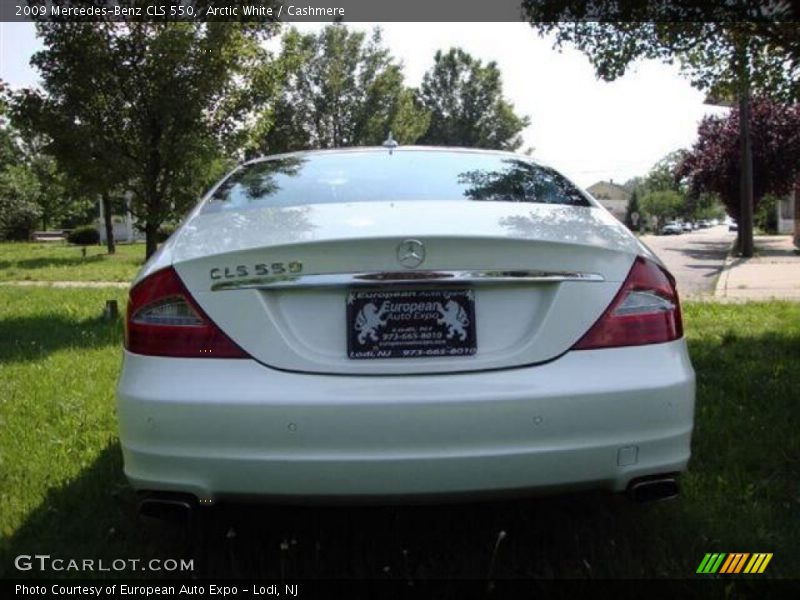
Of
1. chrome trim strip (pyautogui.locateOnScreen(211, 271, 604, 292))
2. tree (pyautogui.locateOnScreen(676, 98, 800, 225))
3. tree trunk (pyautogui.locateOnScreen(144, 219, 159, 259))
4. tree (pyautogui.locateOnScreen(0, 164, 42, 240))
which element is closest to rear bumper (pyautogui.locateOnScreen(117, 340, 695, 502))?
chrome trim strip (pyautogui.locateOnScreen(211, 271, 604, 292))

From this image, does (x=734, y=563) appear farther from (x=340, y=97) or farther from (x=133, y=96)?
(x=340, y=97)

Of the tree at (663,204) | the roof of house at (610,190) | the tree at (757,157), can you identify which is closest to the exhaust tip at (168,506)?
the tree at (757,157)

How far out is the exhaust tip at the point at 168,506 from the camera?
2.33 meters

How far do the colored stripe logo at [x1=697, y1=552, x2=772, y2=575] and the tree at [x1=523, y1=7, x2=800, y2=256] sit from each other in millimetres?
5284

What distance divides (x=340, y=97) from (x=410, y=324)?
3918cm

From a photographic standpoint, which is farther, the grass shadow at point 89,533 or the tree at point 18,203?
the tree at point 18,203

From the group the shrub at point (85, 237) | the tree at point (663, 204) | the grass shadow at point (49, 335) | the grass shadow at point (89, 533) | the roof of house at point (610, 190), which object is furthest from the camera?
the roof of house at point (610, 190)

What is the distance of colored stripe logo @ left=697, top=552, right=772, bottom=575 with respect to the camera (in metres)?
2.58

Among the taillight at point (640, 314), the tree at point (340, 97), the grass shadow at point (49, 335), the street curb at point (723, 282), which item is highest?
the tree at point (340, 97)

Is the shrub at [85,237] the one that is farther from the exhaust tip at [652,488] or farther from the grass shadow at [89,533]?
the exhaust tip at [652,488]

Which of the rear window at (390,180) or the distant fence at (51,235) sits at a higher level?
the rear window at (390,180)

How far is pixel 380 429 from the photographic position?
2.22 metres

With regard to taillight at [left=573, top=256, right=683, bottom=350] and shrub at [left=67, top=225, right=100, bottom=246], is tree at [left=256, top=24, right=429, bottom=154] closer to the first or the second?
shrub at [left=67, top=225, right=100, bottom=246]

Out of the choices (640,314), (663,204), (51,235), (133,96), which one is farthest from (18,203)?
(663,204)
